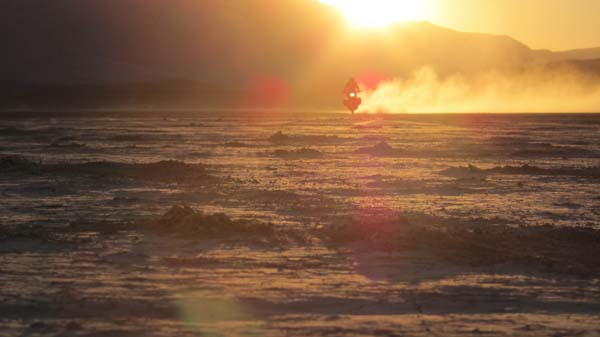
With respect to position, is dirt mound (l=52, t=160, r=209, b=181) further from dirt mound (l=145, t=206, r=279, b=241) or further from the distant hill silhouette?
the distant hill silhouette

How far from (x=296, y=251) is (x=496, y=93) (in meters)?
126

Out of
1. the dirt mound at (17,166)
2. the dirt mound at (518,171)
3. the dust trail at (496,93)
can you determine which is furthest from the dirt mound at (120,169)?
the dust trail at (496,93)

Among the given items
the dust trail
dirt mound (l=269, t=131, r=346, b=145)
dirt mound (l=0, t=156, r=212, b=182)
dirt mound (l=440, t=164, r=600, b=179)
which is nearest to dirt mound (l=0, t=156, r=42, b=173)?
dirt mound (l=0, t=156, r=212, b=182)

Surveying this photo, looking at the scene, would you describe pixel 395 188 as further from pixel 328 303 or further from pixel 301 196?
pixel 328 303

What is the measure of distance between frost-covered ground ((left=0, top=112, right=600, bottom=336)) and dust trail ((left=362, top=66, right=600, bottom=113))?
74.5 metres

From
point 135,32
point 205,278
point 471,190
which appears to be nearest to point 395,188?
point 471,190

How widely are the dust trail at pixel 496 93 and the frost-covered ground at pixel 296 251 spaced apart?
74.5 m

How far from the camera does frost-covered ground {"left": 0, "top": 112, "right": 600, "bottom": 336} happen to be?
9.39m

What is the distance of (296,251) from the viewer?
512 inches

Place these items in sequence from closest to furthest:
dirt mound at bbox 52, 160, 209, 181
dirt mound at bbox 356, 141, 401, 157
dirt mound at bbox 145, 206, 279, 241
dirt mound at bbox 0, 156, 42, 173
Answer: dirt mound at bbox 145, 206, 279, 241
dirt mound at bbox 52, 160, 209, 181
dirt mound at bbox 0, 156, 42, 173
dirt mound at bbox 356, 141, 401, 157

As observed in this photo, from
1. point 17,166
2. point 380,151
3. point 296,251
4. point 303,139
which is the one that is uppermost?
point 303,139

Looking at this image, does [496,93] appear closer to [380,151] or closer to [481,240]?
[380,151]

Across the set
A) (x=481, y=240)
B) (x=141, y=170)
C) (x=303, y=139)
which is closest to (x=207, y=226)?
(x=481, y=240)

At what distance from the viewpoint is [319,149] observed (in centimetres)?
3747
